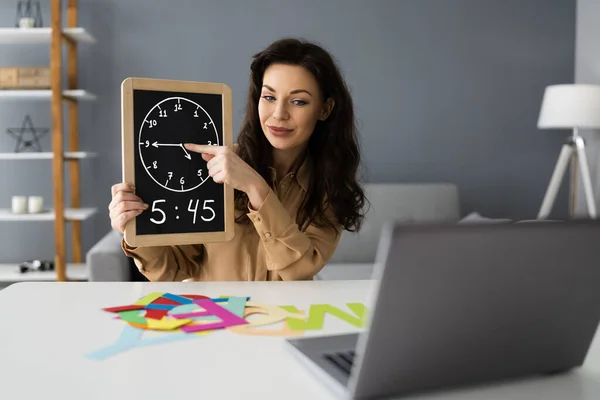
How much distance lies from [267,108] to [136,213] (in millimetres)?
529

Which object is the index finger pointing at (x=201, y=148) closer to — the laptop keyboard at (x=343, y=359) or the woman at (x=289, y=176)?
the woman at (x=289, y=176)

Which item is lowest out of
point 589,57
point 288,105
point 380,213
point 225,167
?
point 380,213

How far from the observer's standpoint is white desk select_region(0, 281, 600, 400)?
0.68m

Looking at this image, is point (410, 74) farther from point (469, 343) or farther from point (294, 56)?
point (469, 343)

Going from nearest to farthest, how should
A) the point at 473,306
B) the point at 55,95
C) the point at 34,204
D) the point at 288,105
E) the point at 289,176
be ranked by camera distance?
the point at 473,306
the point at 288,105
the point at 289,176
the point at 55,95
the point at 34,204

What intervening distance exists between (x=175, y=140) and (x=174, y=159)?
1.7 inches

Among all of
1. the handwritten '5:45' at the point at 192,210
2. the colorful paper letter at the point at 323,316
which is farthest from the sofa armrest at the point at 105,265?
the colorful paper letter at the point at 323,316

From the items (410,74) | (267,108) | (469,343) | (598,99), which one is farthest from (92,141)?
(469,343)

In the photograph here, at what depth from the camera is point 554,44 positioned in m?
4.14

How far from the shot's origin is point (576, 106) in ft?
11.6

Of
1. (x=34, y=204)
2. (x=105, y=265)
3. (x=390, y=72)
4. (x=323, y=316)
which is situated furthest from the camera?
(x=390, y=72)

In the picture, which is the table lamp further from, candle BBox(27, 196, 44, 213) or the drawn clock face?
candle BBox(27, 196, 44, 213)

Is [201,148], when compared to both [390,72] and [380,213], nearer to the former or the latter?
[380,213]

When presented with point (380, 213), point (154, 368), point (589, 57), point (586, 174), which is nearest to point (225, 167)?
point (154, 368)
